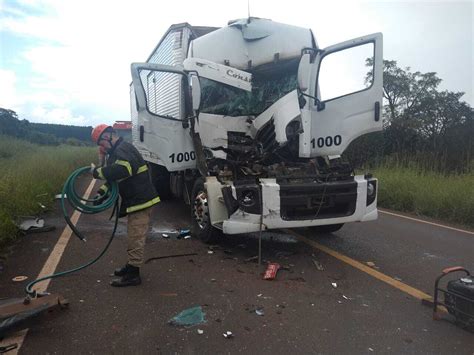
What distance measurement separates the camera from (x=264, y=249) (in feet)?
19.2

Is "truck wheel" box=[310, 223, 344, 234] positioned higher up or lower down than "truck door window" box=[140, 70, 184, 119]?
lower down

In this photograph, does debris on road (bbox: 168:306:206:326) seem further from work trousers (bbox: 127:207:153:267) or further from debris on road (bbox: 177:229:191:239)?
debris on road (bbox: 177:229:191:239)

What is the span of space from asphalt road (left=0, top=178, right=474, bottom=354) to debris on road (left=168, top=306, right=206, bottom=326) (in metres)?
0.06

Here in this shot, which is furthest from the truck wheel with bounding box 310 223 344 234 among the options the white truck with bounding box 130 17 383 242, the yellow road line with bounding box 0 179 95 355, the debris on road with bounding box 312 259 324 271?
the yellow road line with bounding box 0 179 95 355

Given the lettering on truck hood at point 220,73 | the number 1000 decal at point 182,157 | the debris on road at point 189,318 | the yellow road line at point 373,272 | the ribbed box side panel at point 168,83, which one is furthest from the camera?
the ribbed box side panel at point 168,83

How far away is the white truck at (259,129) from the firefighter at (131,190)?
3.29 feet

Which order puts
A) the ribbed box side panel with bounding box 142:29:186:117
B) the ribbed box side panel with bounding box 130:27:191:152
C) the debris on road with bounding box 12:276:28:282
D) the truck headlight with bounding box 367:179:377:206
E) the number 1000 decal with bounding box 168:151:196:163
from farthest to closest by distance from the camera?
the ribbed box side panel with bounding box 142:29:186:117
the ribbed box side panel with bounding box 130:27:191:152
the number 1000 decal with bounding box 168:151:196:163
the truck headlight with bounding box 367:179:377:206
the debris on road with bounding box 12:276:28:282

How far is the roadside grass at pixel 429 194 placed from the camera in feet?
28.4

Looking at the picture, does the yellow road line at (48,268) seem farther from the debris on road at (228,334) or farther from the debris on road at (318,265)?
the debris on road at (318,265)

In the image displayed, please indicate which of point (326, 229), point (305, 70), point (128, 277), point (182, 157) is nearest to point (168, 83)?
point (182, 157)

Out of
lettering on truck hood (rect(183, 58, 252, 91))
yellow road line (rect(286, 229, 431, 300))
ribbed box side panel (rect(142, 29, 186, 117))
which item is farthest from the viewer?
ribbed box side panel (rect(142, 29, 186, 117))

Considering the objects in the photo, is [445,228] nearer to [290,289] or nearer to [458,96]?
[290,289]

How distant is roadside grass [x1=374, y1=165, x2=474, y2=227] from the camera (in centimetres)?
866

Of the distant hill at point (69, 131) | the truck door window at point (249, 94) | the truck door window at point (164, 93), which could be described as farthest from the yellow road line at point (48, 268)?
the distant hill at point (69, 131)
